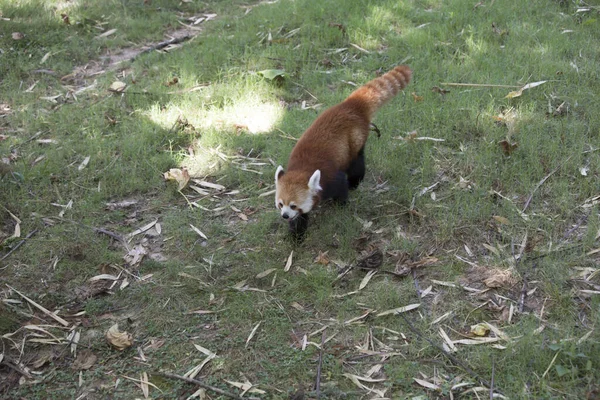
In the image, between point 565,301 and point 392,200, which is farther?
point 392,200

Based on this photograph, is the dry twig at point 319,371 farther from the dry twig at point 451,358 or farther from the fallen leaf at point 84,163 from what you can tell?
the fallen leaf at point 84,163

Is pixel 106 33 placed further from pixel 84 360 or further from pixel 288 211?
pixel 84 360

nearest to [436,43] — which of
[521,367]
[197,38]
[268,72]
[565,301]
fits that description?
[268,72]

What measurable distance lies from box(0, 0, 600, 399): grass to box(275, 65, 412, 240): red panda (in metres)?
0.21

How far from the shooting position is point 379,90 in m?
4.21

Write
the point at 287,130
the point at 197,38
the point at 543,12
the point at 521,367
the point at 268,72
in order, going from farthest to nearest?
the point at 197,38
the point at 543,12
the point at 268,72
the point at 287,130
the point at 521,367

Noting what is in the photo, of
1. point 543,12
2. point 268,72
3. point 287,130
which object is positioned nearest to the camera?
point 287,130

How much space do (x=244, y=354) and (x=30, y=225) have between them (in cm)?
194

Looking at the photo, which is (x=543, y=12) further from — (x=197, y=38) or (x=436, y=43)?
(x=197, y=38)

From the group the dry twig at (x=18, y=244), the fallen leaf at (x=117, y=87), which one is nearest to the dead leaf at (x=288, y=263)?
the dry twig at (x=18, y=244)

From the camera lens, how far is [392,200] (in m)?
4.08

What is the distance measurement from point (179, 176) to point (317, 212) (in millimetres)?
1092

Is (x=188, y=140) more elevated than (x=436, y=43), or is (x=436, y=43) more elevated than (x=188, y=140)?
(x=436, y=43)

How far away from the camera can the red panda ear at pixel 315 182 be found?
12.0ft
